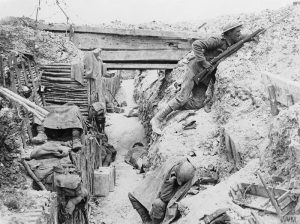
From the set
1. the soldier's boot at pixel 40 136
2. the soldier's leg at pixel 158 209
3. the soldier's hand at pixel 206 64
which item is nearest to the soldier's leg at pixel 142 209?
the soldier's leg at pixel 158 209

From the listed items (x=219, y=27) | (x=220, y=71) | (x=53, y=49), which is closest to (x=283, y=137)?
(x=220, y=71)

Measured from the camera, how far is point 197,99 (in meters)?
13.1

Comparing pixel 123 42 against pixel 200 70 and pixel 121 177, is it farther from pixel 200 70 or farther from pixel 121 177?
pixel 121 177

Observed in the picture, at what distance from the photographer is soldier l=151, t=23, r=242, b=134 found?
12398mm

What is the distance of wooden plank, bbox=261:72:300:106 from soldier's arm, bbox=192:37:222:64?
3.88 metres

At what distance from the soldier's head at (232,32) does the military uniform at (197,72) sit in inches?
5.0

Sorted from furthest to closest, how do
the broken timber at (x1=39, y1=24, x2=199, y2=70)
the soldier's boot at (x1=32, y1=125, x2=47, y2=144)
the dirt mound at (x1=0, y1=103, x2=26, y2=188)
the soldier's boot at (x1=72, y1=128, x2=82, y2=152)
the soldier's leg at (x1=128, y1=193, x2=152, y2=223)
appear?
the broken timber at (x1=39, y1=24, x2=199, y2=70)
the soldier's boot at (x1=72, y1=128, x2=82, y2=152)
the soldier's boot at (x1=32, y1=125, x2=47, y2=144)
the soldier's leg at (x1=128, y1=193, x2=152, y2=223)
the dirt mound at (x1=0, y1=103, x2=26, y2=188)

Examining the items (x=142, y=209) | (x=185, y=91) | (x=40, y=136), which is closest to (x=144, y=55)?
(x=185, y=91)

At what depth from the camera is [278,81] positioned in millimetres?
8062

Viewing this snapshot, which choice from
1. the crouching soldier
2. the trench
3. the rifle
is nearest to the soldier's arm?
the rifle

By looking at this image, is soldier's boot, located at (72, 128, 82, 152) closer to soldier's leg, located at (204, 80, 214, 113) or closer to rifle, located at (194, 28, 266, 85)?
soldier's leg, located at (204, 80, 214, 113)

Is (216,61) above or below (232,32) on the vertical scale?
below

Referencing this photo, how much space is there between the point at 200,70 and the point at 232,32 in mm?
1235

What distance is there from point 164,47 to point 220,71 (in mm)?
4076
